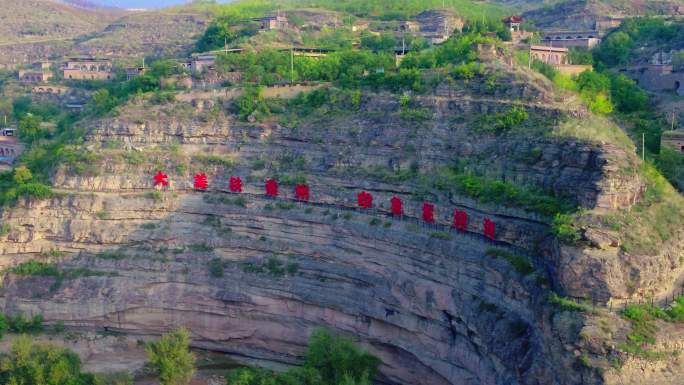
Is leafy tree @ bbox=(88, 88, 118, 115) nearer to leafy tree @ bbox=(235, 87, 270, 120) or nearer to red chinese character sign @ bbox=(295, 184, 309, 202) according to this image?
leafy tree @ bbox=(235, 87, 270, 120)

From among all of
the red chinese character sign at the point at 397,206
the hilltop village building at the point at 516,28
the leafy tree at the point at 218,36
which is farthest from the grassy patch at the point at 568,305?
the leafy tree at the point at 218,36

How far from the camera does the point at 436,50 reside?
35031 mm

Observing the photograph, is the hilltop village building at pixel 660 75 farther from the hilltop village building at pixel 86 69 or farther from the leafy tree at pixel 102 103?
the hilltop village building at pixel 86 69

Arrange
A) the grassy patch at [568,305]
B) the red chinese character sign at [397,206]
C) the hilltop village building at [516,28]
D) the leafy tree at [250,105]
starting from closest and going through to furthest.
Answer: the grassy patch at [568,305]
the red chinese character sign at [397,206]
the leafy tree at [250,105]
the hilltop village building at [516,28]

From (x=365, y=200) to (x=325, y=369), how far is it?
6.10 m

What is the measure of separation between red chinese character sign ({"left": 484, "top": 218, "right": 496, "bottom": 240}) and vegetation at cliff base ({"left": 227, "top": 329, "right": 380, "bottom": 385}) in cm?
503

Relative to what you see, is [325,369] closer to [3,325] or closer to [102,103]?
[3,325]

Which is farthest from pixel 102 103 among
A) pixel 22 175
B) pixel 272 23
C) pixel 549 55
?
pixel 549 55

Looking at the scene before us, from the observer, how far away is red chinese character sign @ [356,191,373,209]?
1093 inches

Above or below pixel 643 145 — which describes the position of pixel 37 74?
above

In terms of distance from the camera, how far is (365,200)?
27.8 m

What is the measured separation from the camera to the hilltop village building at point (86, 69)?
5488cm

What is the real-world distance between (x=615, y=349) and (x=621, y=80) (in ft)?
64.9

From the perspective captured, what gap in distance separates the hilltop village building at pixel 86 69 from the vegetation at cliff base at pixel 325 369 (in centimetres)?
3465
